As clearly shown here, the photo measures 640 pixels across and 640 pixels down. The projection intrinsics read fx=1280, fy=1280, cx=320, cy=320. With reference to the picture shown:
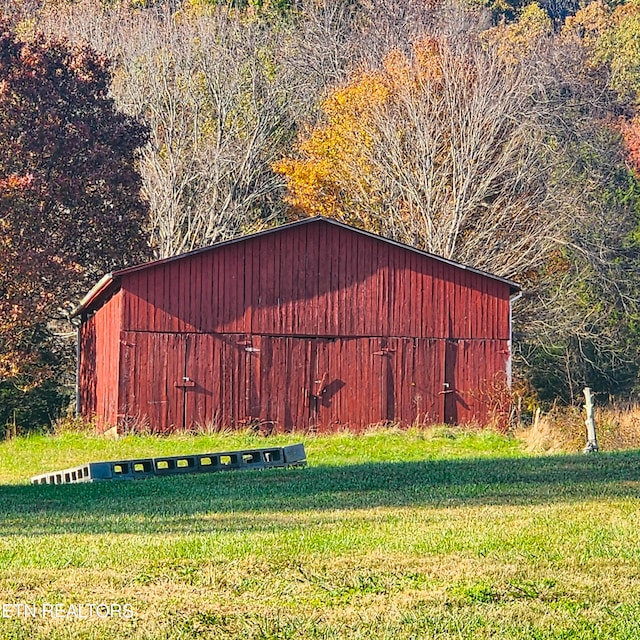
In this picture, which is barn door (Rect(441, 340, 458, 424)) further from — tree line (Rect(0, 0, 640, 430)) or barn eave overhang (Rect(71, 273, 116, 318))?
tree line (Rect(0, 0, 640, 430))

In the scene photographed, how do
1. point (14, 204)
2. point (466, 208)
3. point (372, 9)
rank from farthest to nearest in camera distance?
point (372, 9), point (466, 208), point (14, 204)

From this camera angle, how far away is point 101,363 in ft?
97.8

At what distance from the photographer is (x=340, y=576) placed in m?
8.74

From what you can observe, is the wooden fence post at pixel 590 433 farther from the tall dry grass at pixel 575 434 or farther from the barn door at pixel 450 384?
the barn door at pixel 450 384

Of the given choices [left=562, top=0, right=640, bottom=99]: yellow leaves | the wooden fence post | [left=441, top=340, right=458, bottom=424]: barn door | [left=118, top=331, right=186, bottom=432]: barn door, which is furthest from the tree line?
the wooden fence post

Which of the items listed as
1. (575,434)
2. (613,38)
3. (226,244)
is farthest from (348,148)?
(613,38)

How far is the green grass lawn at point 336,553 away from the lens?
748 cm

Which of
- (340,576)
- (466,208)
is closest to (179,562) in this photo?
(340,576)

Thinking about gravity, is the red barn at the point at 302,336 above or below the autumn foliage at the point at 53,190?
below

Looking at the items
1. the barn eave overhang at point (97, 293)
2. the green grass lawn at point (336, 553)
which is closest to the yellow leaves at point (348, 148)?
the barn eave overhang at point (97, 293)

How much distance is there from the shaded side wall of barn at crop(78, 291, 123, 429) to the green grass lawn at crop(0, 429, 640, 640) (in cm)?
1165

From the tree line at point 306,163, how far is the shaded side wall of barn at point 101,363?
2.05 metres

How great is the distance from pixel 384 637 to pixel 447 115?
1373 inches

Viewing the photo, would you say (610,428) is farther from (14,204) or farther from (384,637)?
(14,204)
